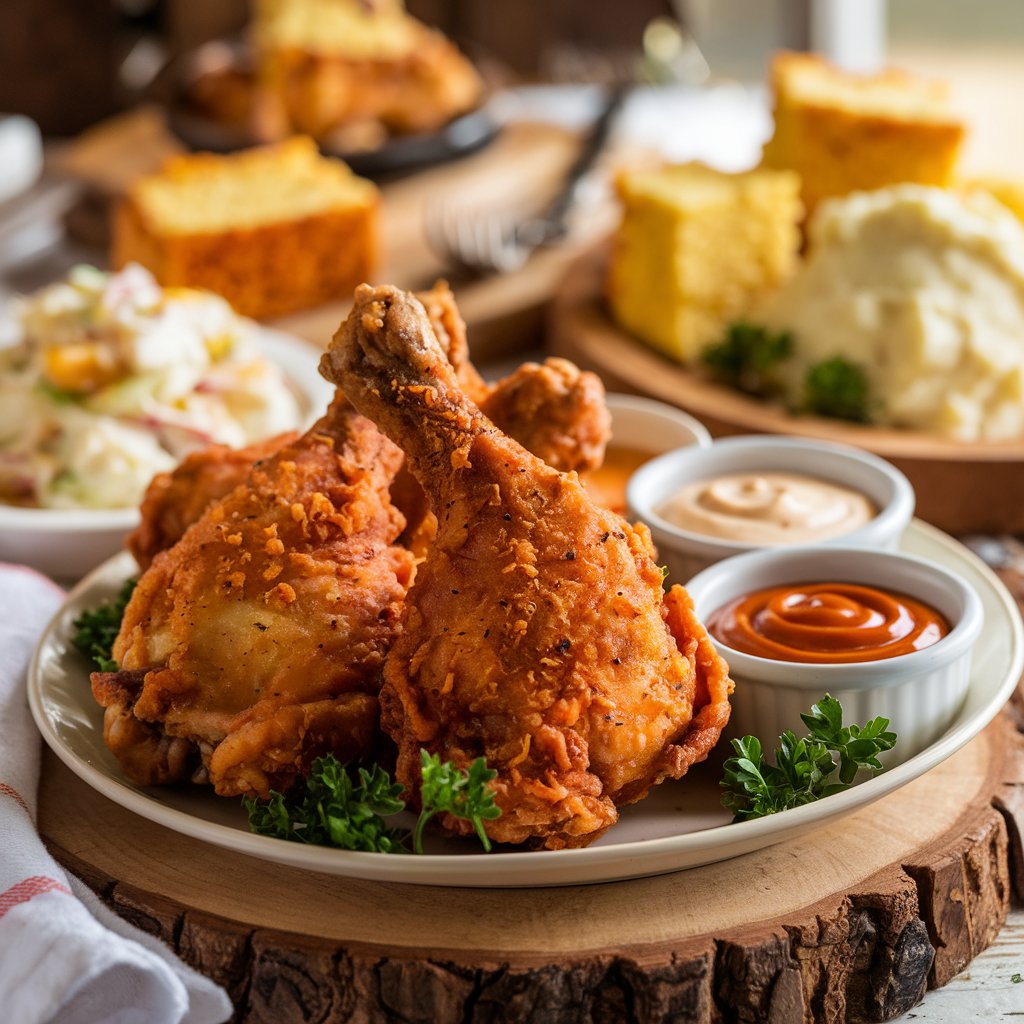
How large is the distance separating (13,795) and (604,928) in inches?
52.9

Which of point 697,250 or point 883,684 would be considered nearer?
point 883,684

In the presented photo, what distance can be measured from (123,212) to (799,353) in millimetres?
3246

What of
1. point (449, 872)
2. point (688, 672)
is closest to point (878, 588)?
point (688, 672)

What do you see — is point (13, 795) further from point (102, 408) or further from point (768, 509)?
point (768, 509)

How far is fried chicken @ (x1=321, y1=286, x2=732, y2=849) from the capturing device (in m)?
2.70

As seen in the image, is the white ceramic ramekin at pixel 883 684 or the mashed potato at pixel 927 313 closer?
the white ceramic ramekin at pixel 883 684

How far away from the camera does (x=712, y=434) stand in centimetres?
513

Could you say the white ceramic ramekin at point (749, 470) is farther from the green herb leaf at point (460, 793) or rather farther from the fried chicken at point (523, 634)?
the green herb leaf at point (460, 793)

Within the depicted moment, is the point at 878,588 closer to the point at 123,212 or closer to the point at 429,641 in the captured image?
the point at 429,641

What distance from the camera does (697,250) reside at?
558 cm

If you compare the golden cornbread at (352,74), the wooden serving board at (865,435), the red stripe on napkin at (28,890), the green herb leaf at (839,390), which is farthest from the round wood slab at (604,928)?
the golden cornbread at (352,74)

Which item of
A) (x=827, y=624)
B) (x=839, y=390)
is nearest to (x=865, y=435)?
(x=839, y=390)

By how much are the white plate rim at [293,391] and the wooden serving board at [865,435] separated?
1114 mm

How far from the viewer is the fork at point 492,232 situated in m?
6.70
